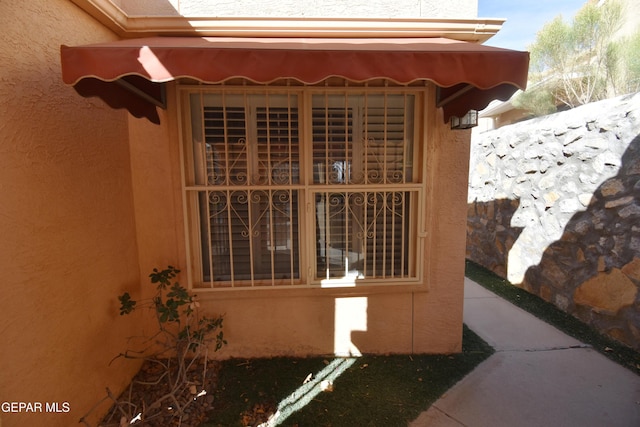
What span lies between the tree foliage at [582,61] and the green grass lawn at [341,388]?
12.2 meters

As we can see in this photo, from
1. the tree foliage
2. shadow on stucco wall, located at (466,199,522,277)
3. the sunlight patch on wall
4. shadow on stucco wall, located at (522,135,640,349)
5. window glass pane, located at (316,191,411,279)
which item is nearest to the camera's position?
window glass pane, located at (316,191,411,279)

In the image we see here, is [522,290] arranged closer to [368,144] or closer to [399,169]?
[399,169]

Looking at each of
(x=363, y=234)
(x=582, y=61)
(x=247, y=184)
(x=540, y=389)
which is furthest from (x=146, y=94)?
(x=582, y=61)

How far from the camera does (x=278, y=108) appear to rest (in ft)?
11.4

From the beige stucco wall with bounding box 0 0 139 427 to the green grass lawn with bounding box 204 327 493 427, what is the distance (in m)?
1.22

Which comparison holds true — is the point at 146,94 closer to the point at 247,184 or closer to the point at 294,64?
the point at 247,184

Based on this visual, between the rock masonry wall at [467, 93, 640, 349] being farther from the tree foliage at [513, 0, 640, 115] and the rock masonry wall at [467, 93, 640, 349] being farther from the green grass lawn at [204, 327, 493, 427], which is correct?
the tree foliage at [513, 0, 640, 115]

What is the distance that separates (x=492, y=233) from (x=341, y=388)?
5.28m

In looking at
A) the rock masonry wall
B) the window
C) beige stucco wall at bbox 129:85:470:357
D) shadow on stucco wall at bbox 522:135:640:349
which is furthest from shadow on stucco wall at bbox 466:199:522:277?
the window

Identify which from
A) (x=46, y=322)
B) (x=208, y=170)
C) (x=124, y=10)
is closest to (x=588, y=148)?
(x=208, y=170)

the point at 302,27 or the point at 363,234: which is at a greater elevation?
the point at 302,27

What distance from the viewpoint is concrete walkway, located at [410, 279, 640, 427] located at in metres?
2.89

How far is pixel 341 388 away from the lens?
3305 millimetres

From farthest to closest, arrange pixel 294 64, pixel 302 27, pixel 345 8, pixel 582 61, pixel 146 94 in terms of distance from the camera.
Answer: pixel 582 61
pixel 345 8
pixel 302 27
pixel 146 94
pixel 294 64
